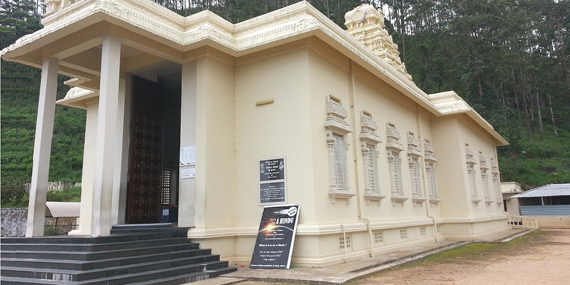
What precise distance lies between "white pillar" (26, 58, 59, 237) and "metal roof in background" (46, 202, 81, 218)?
1202cm

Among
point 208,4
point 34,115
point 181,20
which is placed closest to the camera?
point 181,20

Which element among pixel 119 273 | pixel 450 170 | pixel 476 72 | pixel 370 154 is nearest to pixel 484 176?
pixel 450 170

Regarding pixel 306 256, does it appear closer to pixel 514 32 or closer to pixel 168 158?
pixel 168 158

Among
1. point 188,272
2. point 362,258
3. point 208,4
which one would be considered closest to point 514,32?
point 208,4

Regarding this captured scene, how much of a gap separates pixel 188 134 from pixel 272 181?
1957mm

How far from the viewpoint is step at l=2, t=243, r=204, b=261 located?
629cm

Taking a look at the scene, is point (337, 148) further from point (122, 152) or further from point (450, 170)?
point (450, 170)

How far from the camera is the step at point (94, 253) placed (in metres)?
6.29

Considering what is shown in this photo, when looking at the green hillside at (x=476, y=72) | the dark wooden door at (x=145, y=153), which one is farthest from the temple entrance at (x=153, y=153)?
the green hillside at (x=476, y=72)

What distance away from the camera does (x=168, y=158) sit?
11336 millimetres

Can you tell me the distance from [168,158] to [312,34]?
526cm

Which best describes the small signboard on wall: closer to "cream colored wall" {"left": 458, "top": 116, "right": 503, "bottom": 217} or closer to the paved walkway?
the paved walkway

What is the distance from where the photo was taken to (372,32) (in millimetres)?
16016

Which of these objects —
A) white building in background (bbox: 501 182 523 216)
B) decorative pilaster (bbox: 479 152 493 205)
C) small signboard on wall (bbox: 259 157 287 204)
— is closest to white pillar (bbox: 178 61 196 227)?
small signboard on wall (bbox: 259 157 287 204)
